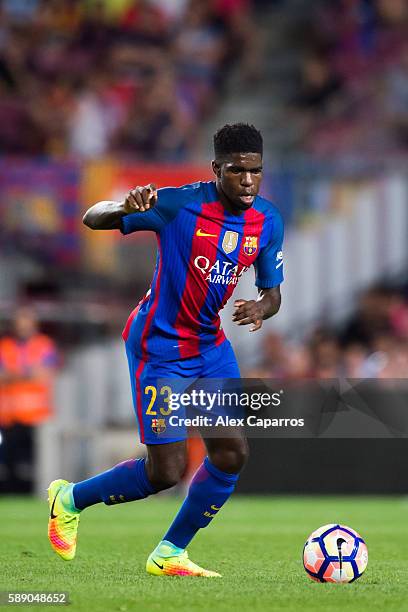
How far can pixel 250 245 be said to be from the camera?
645 centimetres

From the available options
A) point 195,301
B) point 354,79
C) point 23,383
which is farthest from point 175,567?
point 354,79

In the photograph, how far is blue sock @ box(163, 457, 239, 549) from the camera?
21.3 ft

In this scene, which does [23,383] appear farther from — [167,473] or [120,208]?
[120,208]

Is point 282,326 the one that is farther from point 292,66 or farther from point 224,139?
point 224,139

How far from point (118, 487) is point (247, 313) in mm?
1117

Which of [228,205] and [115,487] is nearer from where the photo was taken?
[228,205]

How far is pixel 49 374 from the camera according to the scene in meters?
13.4

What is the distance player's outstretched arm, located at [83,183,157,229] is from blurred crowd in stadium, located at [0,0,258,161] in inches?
354

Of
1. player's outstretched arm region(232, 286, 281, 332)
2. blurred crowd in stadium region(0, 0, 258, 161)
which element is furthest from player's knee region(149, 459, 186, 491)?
blurred crowd in stadium region(0, 0, 258, 161)

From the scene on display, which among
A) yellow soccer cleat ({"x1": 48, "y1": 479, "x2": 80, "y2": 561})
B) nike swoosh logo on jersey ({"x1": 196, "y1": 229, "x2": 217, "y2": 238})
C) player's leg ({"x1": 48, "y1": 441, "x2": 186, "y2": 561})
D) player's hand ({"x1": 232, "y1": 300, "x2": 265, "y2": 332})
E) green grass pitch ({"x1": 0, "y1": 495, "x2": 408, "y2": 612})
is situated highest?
nike swoosh logo on jersey ({"x1": 196, "y1": 229, "x2": 217, "y2": 238})

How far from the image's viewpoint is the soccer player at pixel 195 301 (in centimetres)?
630

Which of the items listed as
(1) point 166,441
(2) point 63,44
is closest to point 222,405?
(1) point 166,441

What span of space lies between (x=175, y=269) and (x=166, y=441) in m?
0.82

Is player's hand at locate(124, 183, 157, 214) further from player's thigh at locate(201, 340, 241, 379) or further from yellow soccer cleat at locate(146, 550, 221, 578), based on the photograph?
yellow soccer cleat at locate(146, 550, 221, 578)
